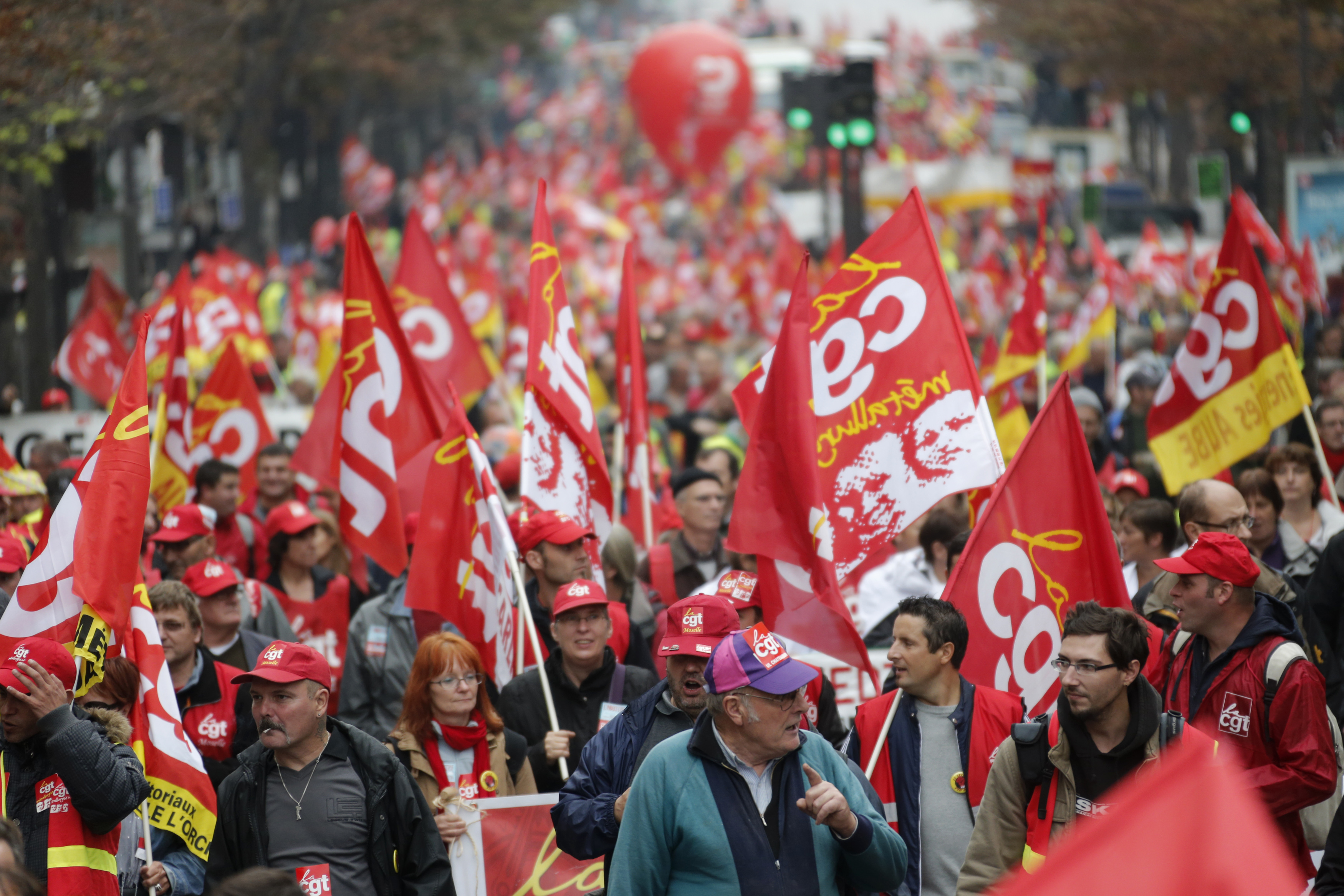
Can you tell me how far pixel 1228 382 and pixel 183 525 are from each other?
17.7ft

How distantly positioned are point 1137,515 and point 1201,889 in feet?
18.4

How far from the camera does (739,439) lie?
13.1 meters

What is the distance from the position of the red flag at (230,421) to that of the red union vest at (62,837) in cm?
664

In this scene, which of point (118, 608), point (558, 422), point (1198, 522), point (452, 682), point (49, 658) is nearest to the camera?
point (49, 658)

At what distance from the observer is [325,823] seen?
17.0 ft

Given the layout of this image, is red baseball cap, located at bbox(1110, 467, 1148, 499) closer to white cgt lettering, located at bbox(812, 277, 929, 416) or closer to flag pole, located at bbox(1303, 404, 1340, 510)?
flag pole, located at bbox(1303, 404, 1340, 510)

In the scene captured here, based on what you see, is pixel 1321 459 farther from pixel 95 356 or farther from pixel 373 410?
pixel 95 356

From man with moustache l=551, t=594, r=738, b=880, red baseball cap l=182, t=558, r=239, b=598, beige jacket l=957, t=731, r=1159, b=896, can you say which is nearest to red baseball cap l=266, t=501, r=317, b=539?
red baseball cap l=182, t=558, r=239, b=598

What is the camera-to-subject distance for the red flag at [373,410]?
8.30m

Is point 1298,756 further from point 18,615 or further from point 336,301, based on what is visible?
point 336,301

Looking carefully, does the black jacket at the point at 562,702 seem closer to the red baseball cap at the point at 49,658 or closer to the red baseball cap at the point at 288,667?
the red baseball cap at the point at 288,667

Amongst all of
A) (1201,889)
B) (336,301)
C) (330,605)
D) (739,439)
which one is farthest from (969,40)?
(1201,889)

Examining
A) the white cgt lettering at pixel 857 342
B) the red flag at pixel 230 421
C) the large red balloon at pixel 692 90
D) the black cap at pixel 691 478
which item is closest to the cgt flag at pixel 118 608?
the white cgt lettering at pixel 857 342

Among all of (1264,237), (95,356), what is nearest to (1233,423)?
(1264,237)
